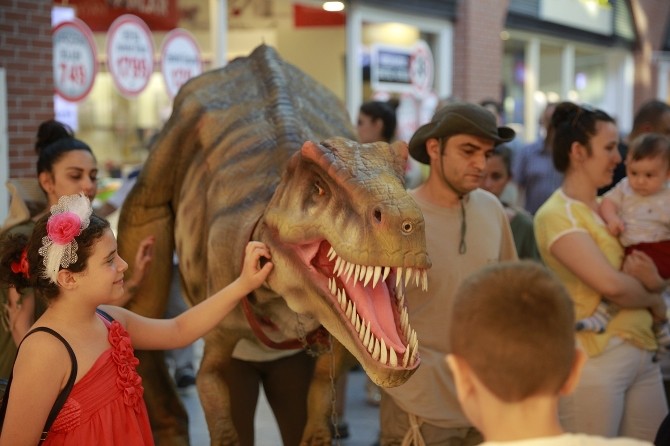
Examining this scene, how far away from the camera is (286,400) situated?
434 centimetres

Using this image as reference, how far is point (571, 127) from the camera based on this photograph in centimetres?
430

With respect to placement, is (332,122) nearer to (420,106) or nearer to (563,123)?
(563,123)

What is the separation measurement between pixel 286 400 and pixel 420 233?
179cm

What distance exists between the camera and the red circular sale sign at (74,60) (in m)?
7.79

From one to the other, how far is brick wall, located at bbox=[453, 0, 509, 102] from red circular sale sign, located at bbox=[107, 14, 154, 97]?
538cm

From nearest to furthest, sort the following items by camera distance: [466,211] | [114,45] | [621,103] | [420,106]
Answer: [466,211]
[114,45]
[420,106]
[621,103]

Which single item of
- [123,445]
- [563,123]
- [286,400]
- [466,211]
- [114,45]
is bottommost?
[286,400]

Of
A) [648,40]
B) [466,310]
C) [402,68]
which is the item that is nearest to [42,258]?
[466,310]

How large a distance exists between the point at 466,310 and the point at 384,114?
482cm

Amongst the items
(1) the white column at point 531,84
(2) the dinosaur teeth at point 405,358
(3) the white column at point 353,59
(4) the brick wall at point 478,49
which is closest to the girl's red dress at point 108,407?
(2) the dinosaur teeth at point 405,358

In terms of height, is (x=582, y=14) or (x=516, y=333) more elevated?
(x=582, y=14)

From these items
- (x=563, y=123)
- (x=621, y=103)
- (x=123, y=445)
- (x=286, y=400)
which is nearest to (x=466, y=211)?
(x=563, y=123)

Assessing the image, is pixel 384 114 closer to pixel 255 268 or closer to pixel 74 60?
pixel 74 60

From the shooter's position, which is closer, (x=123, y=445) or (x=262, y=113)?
(x=123, y=445)
